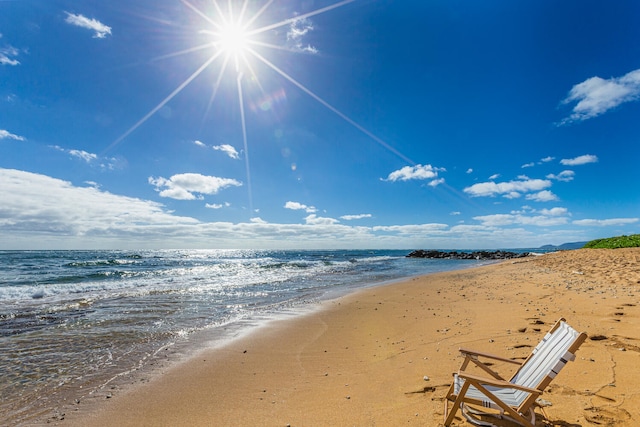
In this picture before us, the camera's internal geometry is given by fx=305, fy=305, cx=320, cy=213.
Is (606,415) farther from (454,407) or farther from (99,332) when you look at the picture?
(99,332)

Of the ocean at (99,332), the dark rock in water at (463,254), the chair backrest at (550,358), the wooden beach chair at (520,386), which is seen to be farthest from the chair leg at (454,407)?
the dark rock in water at (463,254)

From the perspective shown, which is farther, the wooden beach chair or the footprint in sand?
the footprint in sand

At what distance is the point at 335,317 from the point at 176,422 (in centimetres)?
602

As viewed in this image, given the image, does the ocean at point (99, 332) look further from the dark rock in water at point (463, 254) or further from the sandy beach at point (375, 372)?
the dark rock in water at point (463, 254)

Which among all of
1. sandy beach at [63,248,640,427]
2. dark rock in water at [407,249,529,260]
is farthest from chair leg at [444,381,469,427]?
dark rock in water at [407,249,529,260]

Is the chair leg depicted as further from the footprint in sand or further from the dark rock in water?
the dark rock in water

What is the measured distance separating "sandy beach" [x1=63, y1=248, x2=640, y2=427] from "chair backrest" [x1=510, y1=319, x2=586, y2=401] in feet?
1.37

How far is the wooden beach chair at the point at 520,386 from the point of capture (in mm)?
3107

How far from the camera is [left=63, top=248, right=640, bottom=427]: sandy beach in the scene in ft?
12.4

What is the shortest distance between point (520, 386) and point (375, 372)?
2424 mm

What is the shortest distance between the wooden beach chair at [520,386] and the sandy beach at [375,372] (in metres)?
0.35

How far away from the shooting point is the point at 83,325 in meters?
8.47

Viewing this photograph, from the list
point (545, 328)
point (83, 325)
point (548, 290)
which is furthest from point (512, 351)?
point (83, 325)

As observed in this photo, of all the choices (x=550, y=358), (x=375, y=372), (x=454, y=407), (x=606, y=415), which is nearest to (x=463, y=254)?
(x=375, y=372)
